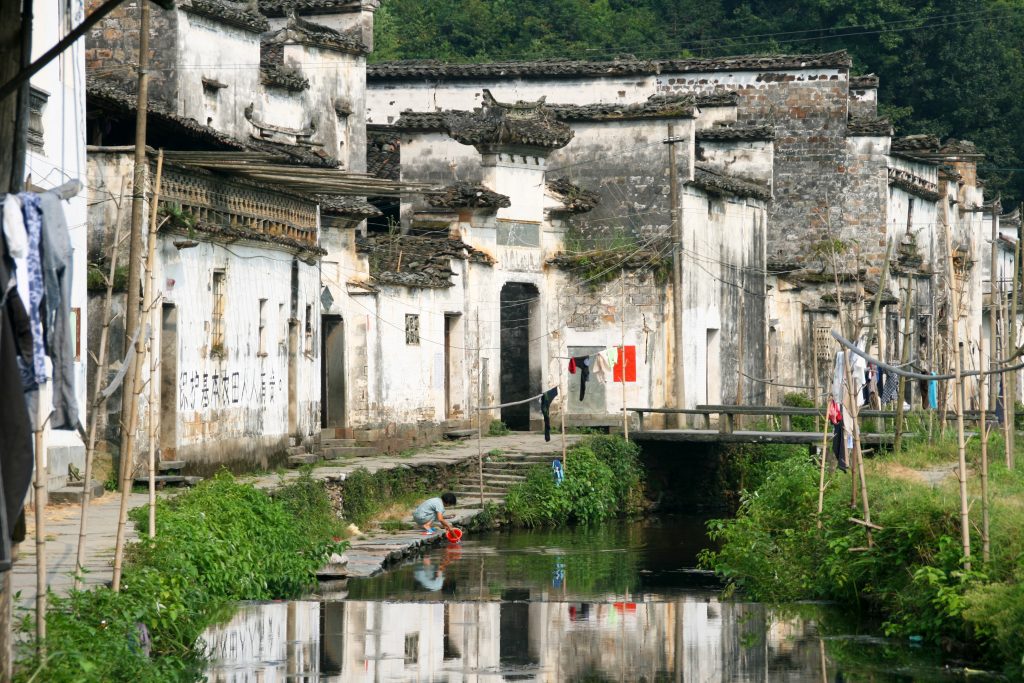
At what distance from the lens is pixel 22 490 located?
837 cm

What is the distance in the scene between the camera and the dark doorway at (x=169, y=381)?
21391mm

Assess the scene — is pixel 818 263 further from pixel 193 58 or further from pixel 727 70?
pixel 193 58

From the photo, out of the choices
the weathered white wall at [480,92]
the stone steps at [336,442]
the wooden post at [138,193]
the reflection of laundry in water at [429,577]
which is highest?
the weathered white wall at [480,92]

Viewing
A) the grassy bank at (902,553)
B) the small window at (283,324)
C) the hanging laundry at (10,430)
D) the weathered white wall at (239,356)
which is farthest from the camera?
the small window at (283,324)

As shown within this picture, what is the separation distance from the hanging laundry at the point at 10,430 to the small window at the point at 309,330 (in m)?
18.0

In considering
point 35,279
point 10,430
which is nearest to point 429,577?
point 35,279

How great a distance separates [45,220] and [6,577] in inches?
74.7

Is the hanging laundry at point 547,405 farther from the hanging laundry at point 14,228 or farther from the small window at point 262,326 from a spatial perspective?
the hanging laundry at point 14,228

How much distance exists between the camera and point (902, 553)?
14.9 meters

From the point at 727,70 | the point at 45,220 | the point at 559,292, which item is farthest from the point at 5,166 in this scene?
the point at 727,70

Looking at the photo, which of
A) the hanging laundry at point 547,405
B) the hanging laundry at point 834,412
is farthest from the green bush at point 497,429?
the hanging laundry at point 834,412

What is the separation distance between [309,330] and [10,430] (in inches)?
727

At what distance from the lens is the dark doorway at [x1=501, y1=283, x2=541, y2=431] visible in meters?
33.8

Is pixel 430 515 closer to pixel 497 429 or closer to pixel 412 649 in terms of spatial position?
pixel 497 429
